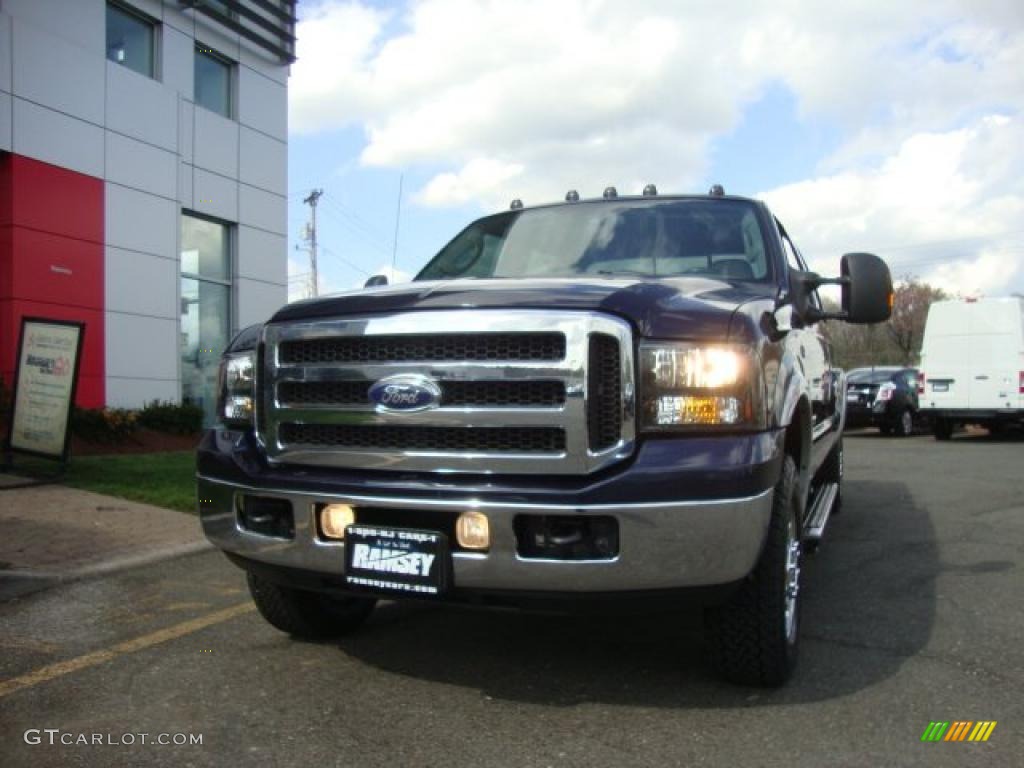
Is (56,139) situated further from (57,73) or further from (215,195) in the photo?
(215,195)

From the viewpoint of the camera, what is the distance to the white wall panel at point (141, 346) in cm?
1292

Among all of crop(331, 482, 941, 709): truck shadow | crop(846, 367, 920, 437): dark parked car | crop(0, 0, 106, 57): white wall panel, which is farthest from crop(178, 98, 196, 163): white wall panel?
crop(846, 367, 920, 437): dark parked car

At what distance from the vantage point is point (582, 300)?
2.88m

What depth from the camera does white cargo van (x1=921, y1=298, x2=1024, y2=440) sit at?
629 inches

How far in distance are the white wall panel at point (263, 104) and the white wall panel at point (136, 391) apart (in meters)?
4.96

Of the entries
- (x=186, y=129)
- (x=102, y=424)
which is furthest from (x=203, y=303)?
(x=102, y=424)

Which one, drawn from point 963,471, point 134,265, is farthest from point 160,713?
point 134,265

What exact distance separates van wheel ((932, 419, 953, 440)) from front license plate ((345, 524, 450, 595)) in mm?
16227

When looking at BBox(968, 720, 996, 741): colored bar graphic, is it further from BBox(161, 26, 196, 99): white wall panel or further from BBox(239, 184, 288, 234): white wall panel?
BBox(239, 184, 288, 234): white wall panel

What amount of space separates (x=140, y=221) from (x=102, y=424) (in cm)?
345

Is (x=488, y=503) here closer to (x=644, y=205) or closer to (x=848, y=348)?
(x=644, y=205)

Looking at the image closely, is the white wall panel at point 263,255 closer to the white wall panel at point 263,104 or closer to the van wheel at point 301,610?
the white wall panel at point 263,104

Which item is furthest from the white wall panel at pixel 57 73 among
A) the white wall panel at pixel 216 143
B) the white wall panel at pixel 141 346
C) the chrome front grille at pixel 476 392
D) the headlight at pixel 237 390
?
the chrome front grille at pixel 476 392

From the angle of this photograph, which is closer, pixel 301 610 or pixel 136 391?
pixel 301 610
